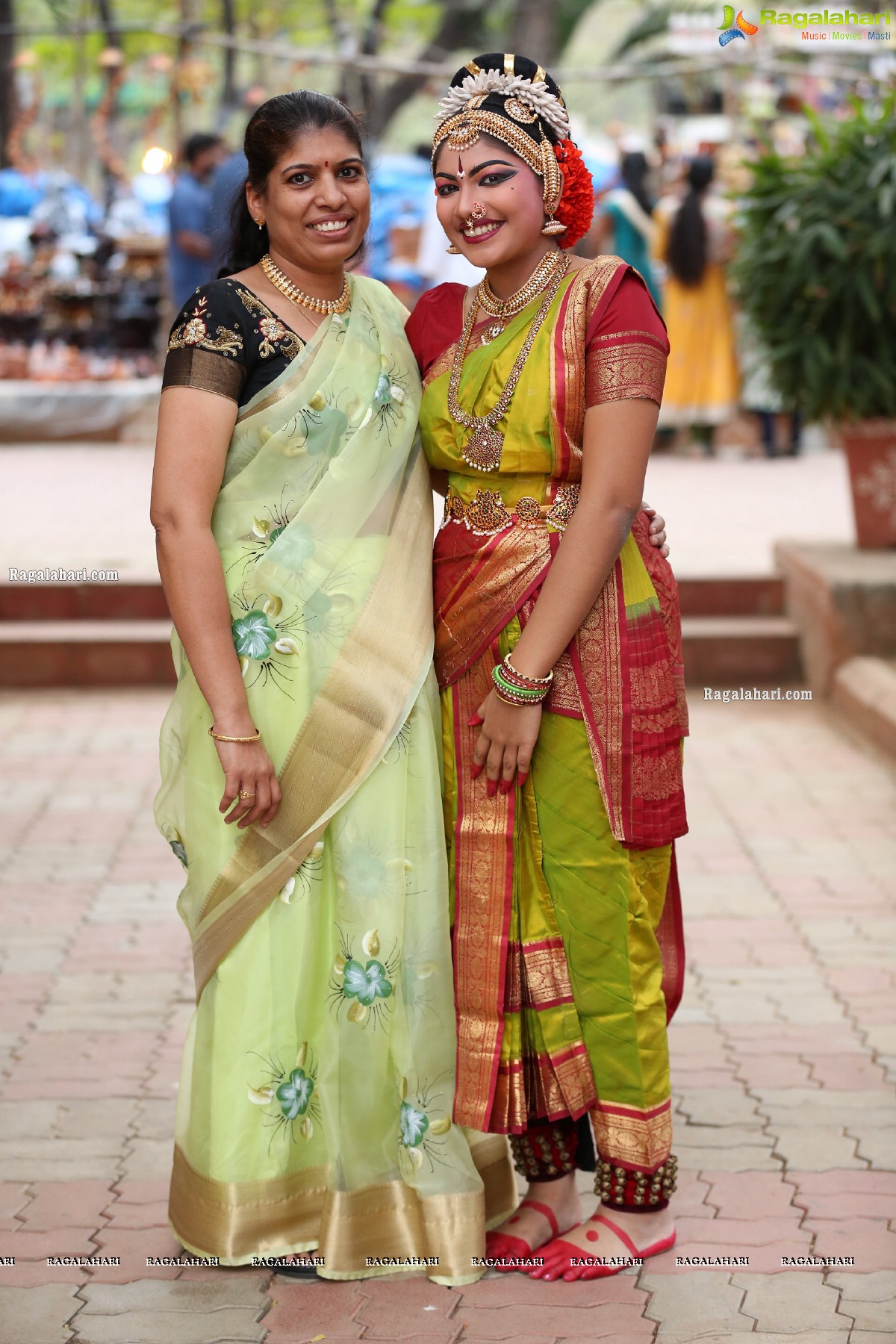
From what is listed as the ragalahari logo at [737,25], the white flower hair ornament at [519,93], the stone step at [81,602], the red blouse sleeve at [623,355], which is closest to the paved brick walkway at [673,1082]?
the stone step at [81,602]

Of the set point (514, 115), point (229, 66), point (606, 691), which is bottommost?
point (606, 691)

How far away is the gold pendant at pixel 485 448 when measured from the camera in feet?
8.32

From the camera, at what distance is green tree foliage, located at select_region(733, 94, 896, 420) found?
6645 mm

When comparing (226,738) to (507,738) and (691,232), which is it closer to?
(507,738)

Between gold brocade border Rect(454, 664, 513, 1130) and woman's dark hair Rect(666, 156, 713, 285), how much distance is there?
9246 mm

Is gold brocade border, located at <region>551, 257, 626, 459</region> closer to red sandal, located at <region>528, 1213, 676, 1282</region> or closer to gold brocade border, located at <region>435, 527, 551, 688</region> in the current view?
gold brocade border, located at <region>435, 527, 551, 688</region>

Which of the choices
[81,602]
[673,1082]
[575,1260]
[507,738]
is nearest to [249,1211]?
[575,1260]

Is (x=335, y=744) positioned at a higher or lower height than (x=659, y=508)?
higher

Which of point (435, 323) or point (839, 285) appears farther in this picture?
point (839, 285)

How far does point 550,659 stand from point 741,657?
4.62m

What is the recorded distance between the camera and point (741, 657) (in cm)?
698

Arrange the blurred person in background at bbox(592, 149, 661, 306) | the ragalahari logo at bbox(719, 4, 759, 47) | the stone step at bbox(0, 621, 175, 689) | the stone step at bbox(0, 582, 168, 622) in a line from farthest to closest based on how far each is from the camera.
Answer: the blurred person in background at bbox(592, 149, 661, 306), the stone step at bbox(0, 582, 168, 622), the stone step at bbox(0, 621, 175, 689), the ragalahari logo at bbox(719, 4, 759, 47)

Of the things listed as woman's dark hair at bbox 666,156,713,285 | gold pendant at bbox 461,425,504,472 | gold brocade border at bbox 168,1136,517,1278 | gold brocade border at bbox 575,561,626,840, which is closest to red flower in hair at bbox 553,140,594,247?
gold pendant at bbox 461,425,504,472

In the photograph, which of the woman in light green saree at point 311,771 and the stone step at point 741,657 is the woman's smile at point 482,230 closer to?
the woman in light green saree at point 311,771
